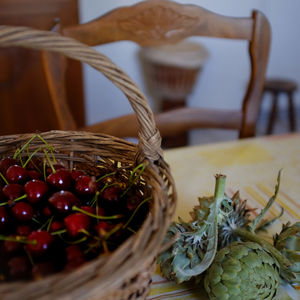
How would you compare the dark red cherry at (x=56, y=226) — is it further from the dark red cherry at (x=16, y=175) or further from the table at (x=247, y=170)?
the table at (x=247, y=170)

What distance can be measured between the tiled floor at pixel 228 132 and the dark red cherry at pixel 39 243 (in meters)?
2.11

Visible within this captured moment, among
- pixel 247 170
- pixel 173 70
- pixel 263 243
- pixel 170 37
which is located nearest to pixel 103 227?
pixel 263 243

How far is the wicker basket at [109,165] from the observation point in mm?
317

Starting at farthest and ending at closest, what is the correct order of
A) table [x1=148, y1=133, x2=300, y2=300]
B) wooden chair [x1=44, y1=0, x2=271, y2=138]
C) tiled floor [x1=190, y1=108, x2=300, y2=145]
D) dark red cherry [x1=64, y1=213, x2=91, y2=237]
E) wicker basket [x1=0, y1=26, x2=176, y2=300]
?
tiled floor [x1=190, y1=108, x2=300, y2=145] → wooden chair [x1=44, y1=0, x2=271, y2=138] → table [x1=148, y1=133, x2=300, y2=300] → dark red cherry [x1=64, y1=213, x2=91, y2=237] → wicker basket [x1=0, y1=26, x2=176, y2=300]

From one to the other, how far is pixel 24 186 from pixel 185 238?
0.75 feet

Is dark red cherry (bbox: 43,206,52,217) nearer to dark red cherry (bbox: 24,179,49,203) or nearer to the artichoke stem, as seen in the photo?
dark red cherry (bbox: 24,179,49,203)

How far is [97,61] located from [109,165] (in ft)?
0.69

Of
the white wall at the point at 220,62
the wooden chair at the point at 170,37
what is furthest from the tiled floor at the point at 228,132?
the wooden chair at the point at 170,37

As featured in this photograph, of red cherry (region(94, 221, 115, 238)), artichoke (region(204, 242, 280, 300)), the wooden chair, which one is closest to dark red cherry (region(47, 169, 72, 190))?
red cherry (region(94, 221, 115, 238))

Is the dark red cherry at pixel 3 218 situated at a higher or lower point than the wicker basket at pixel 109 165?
lower

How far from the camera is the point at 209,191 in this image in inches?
30.6

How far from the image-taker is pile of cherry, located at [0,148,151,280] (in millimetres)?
386

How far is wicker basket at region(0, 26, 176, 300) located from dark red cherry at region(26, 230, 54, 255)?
0.23ft

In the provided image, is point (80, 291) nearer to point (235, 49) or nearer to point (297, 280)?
point (297, 280)
